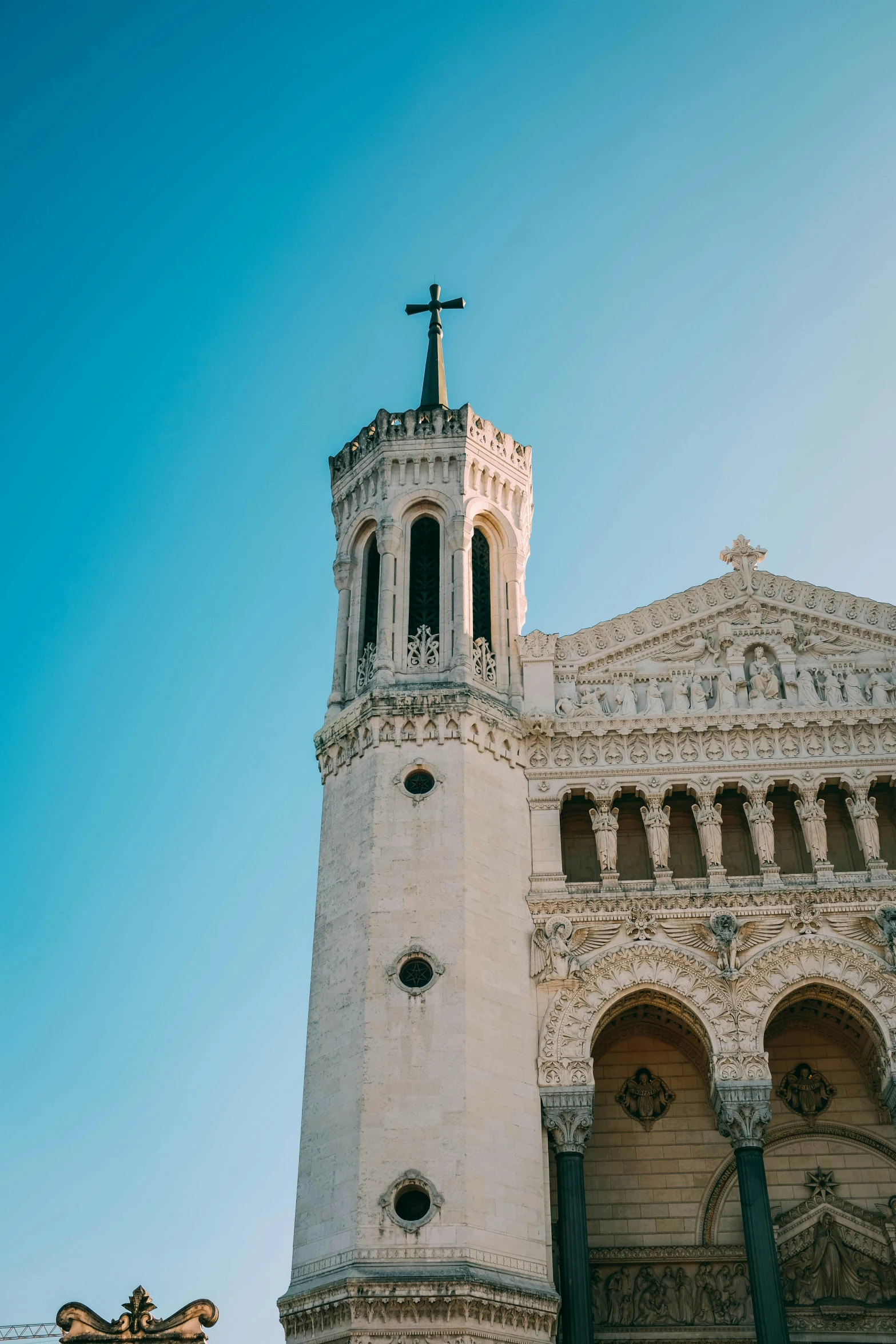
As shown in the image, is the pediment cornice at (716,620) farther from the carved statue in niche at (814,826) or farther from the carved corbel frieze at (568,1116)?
the carved corbel frieze at (568,1116)

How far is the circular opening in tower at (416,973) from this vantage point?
23.1 m

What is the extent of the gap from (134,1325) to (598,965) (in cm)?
929

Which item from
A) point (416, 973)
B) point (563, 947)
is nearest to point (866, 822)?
point (563, 947)

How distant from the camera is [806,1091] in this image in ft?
80.9

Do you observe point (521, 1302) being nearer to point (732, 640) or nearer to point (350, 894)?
point (350, 894)

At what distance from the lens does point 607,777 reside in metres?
26.2

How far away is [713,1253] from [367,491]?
16.5m

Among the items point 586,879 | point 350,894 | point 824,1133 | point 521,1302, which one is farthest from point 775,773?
point 521,1302

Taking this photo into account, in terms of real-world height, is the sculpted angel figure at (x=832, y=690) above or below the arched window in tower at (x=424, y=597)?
below

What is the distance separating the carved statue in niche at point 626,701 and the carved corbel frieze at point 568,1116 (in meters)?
7.32

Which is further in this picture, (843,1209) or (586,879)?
(586,879)

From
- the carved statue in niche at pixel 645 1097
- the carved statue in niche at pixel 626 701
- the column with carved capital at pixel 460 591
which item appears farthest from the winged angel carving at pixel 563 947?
the column with carved capital at pixel 460 591

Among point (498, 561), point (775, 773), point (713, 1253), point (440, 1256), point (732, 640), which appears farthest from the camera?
point (498, 561)

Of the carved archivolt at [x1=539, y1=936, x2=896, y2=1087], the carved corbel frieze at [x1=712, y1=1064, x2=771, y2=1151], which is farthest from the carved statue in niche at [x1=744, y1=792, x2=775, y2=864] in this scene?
the carved corbel frieze at [x1=712, y1=1064, x2=771, y2=1151]
